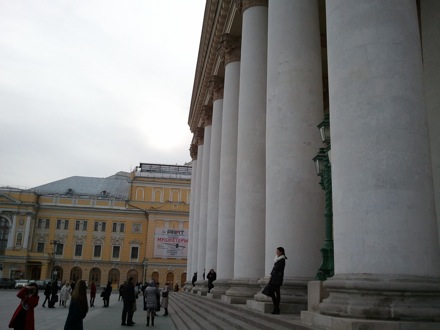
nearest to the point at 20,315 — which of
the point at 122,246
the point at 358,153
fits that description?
the point at 358,153

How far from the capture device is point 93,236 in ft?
286

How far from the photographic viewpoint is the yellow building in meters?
82.5

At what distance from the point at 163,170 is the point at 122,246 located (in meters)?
20.5

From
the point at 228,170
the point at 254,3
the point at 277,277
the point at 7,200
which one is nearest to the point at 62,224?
the point at 7,200

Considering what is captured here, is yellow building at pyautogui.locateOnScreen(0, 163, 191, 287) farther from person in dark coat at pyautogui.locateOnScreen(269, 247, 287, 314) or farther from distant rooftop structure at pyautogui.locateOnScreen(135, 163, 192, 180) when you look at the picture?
person in dark coat at pyautogui.locateOnScreen(269, 247, 287, 314)

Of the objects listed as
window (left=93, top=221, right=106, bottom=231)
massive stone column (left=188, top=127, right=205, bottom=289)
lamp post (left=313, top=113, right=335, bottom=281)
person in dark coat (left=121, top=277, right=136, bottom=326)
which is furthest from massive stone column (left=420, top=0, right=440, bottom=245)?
window (left=93, top=221, right=106, bottom=231)

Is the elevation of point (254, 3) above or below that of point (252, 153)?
above

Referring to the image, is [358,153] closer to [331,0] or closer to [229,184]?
[331,0]

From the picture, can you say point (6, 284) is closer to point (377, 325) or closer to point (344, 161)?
point (344, 161)

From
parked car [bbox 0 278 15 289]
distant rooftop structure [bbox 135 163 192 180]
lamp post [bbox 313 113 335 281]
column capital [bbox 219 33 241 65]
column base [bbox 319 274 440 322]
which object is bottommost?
parked car [bbox 0 278 15 289]

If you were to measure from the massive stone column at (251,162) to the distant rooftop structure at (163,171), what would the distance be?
7745 centimetres

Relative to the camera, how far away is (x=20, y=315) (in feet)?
28.1

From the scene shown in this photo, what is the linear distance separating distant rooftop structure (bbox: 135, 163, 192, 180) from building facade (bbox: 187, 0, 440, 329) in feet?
250

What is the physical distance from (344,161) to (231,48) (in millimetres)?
15681
